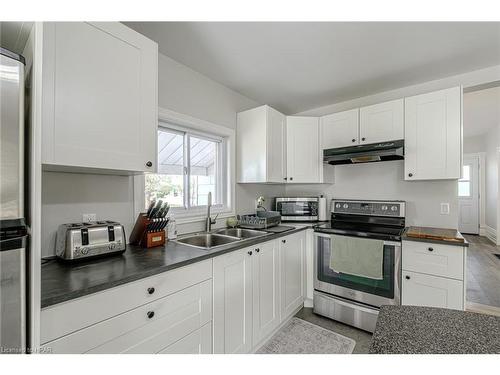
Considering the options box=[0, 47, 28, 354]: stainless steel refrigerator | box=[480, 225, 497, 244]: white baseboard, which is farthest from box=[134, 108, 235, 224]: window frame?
box=[480, 225, 497, 244]: white baseboard

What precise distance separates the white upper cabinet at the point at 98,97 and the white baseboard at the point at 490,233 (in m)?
7.22

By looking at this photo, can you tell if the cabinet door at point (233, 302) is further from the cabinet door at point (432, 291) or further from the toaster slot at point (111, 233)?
the cabinet door at point (432, 291)

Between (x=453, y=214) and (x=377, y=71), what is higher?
(x=377, y=71)

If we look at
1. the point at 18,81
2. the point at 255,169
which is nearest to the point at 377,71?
the point at 255,169

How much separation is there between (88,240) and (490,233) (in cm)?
785

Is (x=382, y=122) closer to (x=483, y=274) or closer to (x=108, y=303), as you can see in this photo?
(x=108, y=303)

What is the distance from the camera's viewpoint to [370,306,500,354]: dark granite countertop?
60cm

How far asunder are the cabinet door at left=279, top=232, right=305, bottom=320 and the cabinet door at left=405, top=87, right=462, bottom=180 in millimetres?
1318

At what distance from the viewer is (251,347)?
71.7 inches

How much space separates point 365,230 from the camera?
7.70 feet

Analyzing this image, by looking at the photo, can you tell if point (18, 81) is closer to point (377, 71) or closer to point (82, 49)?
point (82, 49)

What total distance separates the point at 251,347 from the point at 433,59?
2.85m

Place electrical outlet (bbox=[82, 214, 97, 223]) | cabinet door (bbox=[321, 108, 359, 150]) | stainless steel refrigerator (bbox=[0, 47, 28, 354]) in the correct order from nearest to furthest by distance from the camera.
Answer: stainless steel refrigerator (bbox=[0, 47, 28, 354]), electrical outlet (bbox=[82, 214, 97, 223]), cabinet door (bbox=[321, 108, 359, 150])

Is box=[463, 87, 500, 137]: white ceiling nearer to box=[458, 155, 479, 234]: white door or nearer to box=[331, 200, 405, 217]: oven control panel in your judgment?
box=[458, 155, 479, 234]: white door
